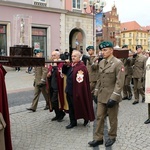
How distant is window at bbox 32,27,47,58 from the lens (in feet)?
74.0

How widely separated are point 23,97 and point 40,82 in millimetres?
2466

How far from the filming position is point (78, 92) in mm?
5652

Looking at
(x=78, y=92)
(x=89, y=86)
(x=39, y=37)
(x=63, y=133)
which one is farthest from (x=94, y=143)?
(x=39, y=37)

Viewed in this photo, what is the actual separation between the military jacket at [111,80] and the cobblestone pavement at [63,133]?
3.08 feet

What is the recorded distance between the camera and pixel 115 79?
460 centimetres

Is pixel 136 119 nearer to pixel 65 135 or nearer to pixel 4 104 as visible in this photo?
pixel 65 135

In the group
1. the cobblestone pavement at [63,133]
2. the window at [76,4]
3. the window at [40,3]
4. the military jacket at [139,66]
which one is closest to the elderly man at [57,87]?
the cobblestone pavement at [63,133]

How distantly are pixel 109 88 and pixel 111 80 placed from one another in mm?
156

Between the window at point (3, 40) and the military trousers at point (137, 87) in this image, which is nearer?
the military trousers at point (137, 87)

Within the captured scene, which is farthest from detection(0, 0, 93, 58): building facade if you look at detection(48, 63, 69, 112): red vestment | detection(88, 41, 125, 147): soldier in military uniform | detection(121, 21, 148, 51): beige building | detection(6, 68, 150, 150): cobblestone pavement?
detection(121, 21, 148, 51): beige building

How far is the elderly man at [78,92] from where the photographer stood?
18.7 ft

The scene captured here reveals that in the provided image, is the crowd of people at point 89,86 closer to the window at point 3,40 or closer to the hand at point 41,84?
the hand at point 41,84

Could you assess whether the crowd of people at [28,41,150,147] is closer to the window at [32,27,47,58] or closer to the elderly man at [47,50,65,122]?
the elderly man at [47,50,65,122]

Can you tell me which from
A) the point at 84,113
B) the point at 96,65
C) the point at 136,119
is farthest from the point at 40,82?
the point at 136,119
